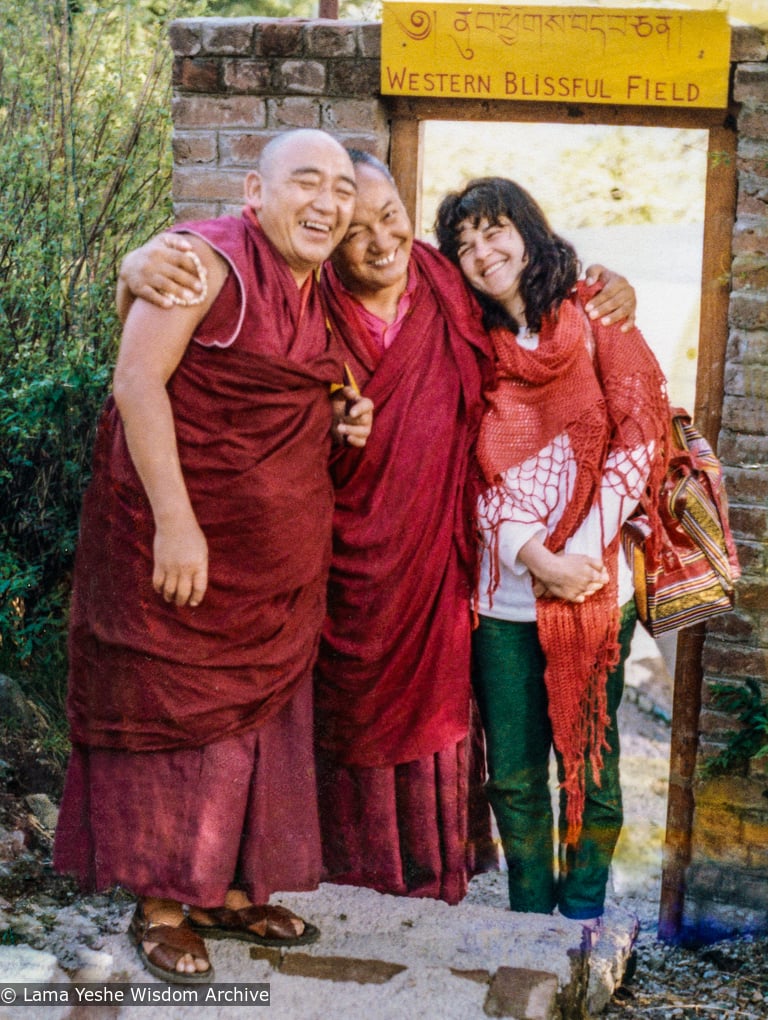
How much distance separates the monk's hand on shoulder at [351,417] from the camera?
2.78 meters

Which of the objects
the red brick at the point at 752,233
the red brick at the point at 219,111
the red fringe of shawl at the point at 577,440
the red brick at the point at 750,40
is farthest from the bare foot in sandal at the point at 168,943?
the red brick at the point at 750,40

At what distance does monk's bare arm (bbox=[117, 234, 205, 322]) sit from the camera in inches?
97.8

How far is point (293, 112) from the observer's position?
3.44 meters

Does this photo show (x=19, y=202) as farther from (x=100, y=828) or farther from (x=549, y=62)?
(x=100, y=828)

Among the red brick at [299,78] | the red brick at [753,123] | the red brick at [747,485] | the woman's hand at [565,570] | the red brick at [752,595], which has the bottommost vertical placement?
the red brick at [752,595]

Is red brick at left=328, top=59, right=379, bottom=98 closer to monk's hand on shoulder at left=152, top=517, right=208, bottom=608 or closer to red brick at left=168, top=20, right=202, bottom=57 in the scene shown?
red brick at left=168, top=20, right=202, bottom=57

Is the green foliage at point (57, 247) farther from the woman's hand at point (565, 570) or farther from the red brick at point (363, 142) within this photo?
the woman's hand at point (565, 570)

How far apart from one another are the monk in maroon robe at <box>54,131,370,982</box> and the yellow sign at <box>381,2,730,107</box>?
2.86ft

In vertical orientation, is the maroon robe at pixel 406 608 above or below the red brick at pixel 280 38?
below

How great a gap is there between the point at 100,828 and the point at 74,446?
2094 mm

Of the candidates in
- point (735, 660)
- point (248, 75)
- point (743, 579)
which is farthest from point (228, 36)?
point (735, 660)

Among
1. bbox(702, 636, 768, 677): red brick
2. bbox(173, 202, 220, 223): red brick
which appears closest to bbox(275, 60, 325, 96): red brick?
bbox(173, 202, 220, 223): red brick

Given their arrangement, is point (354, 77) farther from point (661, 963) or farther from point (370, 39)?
point (661, 963)

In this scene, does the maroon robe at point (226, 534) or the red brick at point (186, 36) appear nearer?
the maroon robe at point (226, 534)
